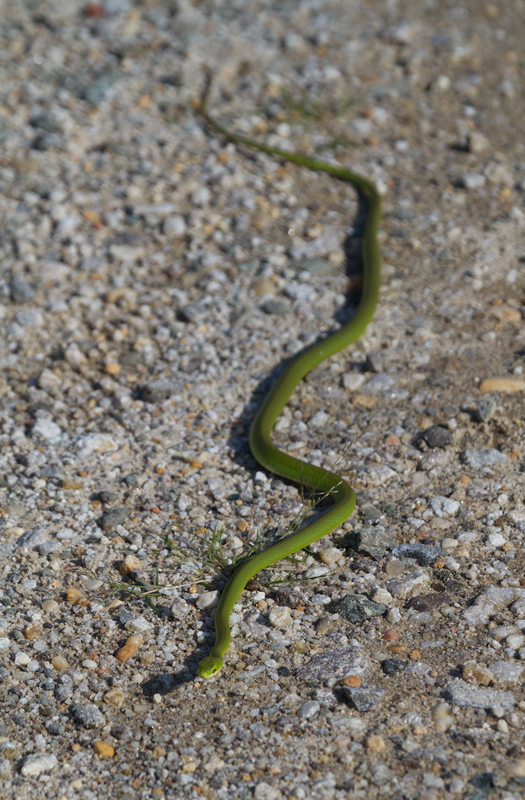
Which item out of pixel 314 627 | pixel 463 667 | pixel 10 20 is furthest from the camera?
pixel 10 20

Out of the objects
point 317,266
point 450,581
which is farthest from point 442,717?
point 317,266

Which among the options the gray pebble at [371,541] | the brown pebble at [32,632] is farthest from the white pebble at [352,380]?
the brown pebble at [32,632]

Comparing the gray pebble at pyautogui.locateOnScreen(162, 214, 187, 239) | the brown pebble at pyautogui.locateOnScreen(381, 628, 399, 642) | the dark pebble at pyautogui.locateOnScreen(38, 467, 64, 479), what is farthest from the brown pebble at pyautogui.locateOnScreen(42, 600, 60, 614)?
the gray pebble at pyautogui.locateOnScreen(162, 214, 187, 239)

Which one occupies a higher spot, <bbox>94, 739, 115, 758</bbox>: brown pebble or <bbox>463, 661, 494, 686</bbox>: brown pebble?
<bbox>463, 661, 494, 686</bbox>: brown pebble

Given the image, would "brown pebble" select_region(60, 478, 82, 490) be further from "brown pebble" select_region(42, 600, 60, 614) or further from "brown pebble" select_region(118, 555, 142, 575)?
"brown pebble" select_region(42, 600, 60, 614)

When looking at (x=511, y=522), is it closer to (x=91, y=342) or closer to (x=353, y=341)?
(x=353, y=341)

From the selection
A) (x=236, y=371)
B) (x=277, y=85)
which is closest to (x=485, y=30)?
(x=277, y=85)
